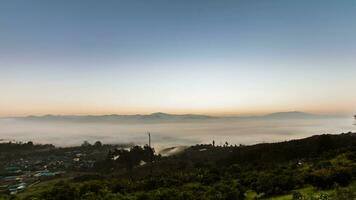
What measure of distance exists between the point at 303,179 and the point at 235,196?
4590 millimetres

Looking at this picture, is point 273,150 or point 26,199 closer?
point 26,199

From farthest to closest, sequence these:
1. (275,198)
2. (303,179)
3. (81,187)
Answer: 1. (81,187)
2. (303,179)
3. (275,198)

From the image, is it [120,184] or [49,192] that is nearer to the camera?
[49,192]

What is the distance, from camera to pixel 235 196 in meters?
19.3

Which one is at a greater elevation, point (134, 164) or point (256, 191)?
point (256, 191)

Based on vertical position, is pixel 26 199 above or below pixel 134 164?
above

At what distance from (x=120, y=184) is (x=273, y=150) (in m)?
33.0

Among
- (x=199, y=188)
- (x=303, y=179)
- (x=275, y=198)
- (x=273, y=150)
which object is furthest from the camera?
(x=273, y=150)

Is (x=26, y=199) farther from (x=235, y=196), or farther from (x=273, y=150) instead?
(x=273, y=150)

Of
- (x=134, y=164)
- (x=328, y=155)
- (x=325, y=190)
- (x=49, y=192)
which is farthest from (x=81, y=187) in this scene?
(x=134, y=164)

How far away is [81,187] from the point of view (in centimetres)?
2538

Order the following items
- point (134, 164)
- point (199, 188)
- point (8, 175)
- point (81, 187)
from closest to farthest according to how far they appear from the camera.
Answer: point (199, 188) → point (81, 187) → point (134, 164) → point (8, 175)

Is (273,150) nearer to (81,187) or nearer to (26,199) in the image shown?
(81,187)

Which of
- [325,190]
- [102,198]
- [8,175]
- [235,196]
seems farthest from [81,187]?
[8,175]
